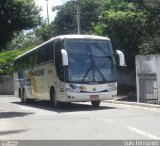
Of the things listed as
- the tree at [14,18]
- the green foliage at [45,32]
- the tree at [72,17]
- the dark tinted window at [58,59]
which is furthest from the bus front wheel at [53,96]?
the green foliage at [45,32]

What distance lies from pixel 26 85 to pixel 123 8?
11193 mm

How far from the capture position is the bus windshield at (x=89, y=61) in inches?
867

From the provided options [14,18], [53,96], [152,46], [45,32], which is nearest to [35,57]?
[53,96]

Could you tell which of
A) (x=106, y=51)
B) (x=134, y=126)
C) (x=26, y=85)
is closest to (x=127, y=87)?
(x=26, y=85)

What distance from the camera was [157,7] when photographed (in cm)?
3344

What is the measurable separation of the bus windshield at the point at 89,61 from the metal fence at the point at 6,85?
34.7 m

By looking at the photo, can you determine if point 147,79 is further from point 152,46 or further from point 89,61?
point 152,46

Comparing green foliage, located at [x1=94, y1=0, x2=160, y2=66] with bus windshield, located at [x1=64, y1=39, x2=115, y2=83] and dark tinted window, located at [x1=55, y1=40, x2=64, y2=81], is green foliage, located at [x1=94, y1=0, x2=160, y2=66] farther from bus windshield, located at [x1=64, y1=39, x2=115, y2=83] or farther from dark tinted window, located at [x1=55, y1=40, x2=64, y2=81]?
dark tinted window, located at [x1=55, y1=40, x2=64, y2=81]

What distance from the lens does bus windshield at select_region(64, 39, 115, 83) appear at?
22.0 metres

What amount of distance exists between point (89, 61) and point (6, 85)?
35388mm

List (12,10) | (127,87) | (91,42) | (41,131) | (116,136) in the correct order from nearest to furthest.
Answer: (116,136), (41,131), (12,10), (91,42), (127,87)

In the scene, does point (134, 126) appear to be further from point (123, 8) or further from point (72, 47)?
point (123, 8)

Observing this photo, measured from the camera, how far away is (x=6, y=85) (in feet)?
185

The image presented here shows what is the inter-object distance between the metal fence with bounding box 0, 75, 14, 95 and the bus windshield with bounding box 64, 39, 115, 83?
34.7 metres
